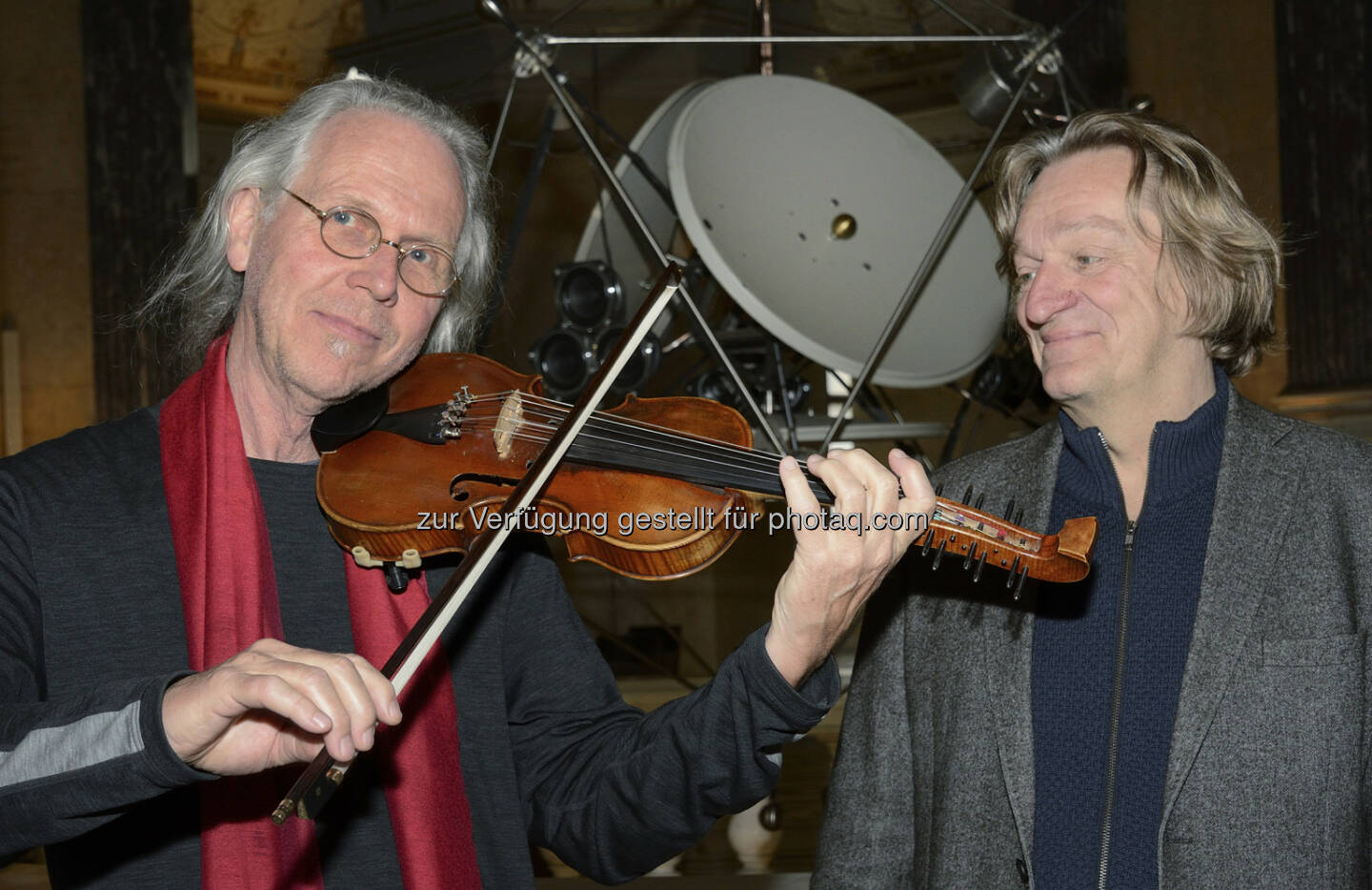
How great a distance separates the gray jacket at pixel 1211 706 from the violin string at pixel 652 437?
0.39 metres

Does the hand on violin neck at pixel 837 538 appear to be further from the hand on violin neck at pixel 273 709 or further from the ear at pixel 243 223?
the ear at pixel 243 223

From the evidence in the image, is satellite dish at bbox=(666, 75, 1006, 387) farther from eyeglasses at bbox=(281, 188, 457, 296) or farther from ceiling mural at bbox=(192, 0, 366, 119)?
ceiling mural at bbox=(192, 0, 366, 119)

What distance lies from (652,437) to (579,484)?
0.10 m

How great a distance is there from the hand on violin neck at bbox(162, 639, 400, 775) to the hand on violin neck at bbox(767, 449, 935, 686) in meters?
0.44

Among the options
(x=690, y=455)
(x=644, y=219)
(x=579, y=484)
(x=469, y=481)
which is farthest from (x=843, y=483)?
(x=644, y=219)

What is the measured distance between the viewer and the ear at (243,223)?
4.88ft

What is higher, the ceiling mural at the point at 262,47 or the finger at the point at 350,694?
the ceiling mural at the point at 262,47

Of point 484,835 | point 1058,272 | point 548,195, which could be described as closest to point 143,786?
point 484,835

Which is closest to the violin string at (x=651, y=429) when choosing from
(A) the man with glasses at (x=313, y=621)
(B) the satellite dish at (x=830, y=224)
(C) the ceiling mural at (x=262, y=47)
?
(A) the man with glasses at (x=313, y=621)

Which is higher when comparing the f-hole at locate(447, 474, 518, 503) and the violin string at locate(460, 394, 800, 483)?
the violin string at locate(460, 394, 800, 483)

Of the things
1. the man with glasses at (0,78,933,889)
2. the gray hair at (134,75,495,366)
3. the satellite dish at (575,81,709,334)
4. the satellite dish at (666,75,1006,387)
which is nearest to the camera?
the man with glasses at (0,78,933,889)

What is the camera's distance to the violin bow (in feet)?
2.97

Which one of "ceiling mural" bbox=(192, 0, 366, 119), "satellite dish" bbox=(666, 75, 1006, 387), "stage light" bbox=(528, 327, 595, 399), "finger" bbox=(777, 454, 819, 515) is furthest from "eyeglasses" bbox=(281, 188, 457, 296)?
"ceiling mural" bbox=(192, 0, 366, 119)

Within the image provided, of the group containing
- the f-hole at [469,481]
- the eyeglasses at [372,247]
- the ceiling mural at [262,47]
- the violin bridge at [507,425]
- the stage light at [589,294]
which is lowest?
the f-hole at [469,481]
